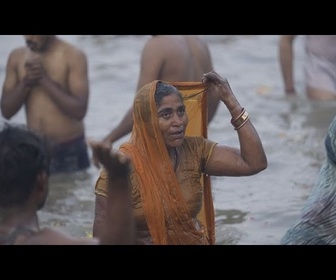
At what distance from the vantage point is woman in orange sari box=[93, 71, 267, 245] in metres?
6.39

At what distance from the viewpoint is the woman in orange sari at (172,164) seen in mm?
6391

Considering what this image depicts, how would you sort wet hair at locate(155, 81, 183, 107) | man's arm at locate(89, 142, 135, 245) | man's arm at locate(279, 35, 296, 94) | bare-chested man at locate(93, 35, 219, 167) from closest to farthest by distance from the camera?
man's arm at locate(89, 142, 135, 245)
wet hair at locate(155, 81, 183, 107)
bare-chested man at locate(93, 35, 219, 167)
man's arm at locate(279, 35, 296, 94)

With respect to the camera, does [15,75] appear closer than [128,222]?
No

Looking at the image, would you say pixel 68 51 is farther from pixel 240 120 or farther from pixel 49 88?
pixel 240 120

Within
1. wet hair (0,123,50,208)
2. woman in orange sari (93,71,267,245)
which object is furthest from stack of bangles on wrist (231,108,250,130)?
wet hair (0,123,50,208)

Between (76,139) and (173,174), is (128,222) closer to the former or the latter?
(173,174)

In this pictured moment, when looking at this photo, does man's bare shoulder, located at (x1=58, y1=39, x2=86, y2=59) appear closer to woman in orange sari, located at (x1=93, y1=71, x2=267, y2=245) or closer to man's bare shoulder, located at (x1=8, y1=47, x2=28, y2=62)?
man's bare shoulder, located at (x1=8, y1=47, x2=28, y2=62)

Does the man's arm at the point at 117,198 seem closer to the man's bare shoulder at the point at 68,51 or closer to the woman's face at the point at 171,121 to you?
the woman's face at the point at 171,121

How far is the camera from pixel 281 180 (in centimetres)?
1021

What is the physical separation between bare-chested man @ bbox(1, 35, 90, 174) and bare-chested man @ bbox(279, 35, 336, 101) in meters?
2.48

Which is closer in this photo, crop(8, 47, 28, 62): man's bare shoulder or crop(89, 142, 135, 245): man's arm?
crop(89, 142, 135, 245): man's arm

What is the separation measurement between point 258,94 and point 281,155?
7.27 feet

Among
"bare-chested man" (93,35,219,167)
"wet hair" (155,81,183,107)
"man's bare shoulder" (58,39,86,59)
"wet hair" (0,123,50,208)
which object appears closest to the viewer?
"wet hair" (0,123,50,208)
